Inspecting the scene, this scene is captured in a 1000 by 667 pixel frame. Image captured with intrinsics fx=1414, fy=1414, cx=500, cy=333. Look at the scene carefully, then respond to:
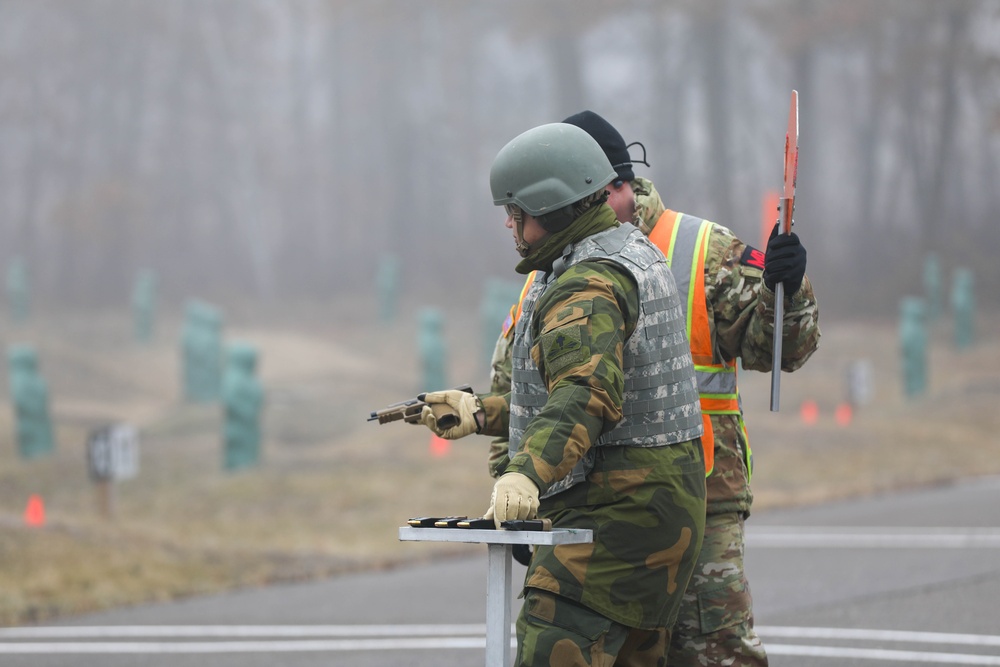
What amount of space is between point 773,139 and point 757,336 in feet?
144

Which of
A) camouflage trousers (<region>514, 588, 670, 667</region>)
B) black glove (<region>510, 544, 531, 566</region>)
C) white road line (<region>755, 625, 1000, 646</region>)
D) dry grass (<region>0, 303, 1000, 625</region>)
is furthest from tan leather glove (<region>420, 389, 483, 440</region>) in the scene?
dry grass (<region>0, 303, 1000, 625</region>)

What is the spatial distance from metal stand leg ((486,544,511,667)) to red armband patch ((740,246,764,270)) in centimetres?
139

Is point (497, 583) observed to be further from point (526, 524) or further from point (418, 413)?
point (418, 413)

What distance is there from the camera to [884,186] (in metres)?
42.4

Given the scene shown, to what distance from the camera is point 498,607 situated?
3.34 metres

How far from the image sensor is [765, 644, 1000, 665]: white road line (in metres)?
6.18

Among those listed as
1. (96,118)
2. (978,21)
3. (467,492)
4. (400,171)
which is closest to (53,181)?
(96,118)

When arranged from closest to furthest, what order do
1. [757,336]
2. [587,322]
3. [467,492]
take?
[587,322] < [757,336] < [467,492]

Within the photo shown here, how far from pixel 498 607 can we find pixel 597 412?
0.52 m

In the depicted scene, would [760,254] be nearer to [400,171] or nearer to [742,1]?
[742,1]

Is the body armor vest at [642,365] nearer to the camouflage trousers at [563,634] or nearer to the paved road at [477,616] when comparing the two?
the camouflage trousers at [563,634]

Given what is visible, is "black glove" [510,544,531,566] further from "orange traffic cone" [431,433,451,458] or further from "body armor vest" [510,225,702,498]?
"orange traffic cone" [431,433,451,458]

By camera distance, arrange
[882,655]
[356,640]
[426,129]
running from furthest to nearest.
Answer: [426,129], [356,640], [882,655]

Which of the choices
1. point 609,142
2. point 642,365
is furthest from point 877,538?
point 642,365
